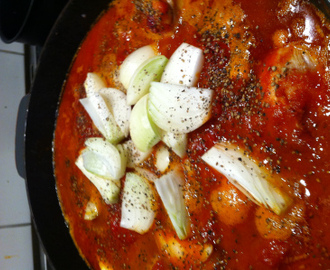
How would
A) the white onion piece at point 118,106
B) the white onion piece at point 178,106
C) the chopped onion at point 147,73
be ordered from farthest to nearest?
the white onion piece at point 118,106 → the chopped onion at point 147,73 → the white onion piece at point 178,106

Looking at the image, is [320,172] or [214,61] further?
[214,61]

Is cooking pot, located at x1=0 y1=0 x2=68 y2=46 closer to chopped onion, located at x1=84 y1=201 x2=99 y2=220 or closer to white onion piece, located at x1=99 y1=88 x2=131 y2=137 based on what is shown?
white onion piece, located at x1=99 y1=88 x2=131 y2=137

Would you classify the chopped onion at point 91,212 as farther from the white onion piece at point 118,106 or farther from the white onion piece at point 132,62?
the white onion piece at point 132,62

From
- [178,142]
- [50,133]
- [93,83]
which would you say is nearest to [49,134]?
[50,133]

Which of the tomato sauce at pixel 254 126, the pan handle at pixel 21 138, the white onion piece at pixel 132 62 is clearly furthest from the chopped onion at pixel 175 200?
the pan handle at pixel 21 138

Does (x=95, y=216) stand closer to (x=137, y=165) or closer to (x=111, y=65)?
(x=137, y=165)

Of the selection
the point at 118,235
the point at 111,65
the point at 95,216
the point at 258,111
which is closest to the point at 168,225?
the point at 118,235
